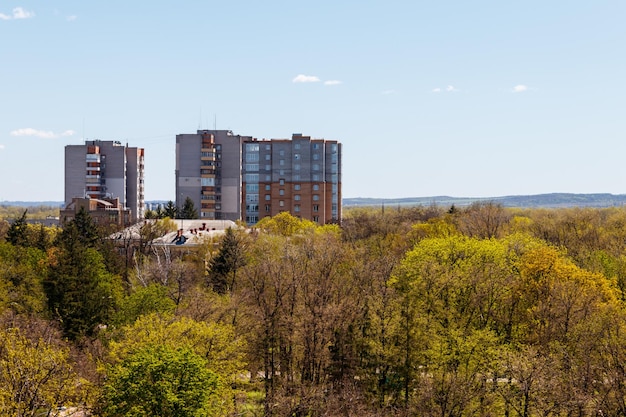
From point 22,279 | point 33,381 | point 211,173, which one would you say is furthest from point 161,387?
point 211,173

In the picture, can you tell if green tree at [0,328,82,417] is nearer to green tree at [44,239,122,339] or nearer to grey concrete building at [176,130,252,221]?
green tree at [44,239,122,339]

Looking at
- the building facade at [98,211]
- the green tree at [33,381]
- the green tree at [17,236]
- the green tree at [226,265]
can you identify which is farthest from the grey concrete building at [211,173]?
the green tree at [33,381]

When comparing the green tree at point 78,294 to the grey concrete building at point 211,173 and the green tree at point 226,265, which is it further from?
the grey concrete building at point 211,173

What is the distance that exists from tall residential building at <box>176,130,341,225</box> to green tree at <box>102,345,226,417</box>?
10136 centimetres

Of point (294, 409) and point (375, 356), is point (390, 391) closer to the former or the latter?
point (375, 356)

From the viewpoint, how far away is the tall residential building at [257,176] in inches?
5285

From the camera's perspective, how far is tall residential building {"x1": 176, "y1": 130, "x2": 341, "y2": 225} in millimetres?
134250

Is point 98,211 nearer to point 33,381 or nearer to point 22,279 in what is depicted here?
point 22,279

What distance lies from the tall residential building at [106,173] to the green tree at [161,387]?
113615 millimetres

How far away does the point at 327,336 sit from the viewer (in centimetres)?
4150

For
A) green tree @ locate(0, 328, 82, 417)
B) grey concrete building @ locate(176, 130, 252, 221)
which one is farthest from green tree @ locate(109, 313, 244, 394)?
grey concrete building @ locate(176, 130, 252, 221)

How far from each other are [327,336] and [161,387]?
13457 mm

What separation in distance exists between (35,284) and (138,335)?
2640 cm

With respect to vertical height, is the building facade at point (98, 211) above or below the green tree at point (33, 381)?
above
